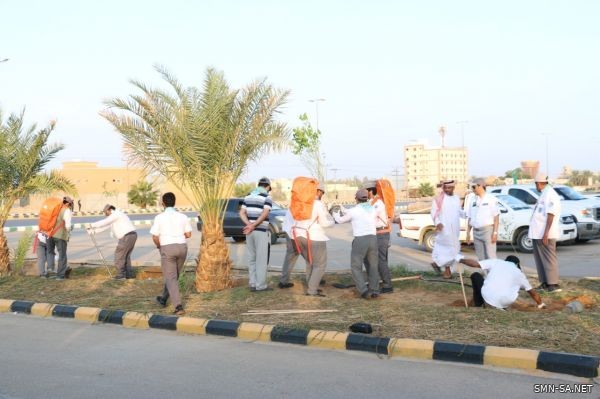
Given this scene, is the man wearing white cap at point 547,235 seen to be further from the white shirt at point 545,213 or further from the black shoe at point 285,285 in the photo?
the black shoe at point 285,285

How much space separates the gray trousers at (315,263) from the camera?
1058 centimetres

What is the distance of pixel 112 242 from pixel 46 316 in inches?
576

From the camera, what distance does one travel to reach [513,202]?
18.1 m

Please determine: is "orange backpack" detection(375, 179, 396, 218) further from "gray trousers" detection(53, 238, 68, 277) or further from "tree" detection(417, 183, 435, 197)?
"tree" detection(417, 183, 435, 197)

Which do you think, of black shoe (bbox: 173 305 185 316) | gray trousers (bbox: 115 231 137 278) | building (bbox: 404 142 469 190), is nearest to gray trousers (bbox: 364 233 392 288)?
black shoe (bbox: 173 305 185 316)

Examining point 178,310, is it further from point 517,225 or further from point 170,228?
point 517,225

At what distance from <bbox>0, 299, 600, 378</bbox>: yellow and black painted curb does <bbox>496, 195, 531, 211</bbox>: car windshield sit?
10.9 m

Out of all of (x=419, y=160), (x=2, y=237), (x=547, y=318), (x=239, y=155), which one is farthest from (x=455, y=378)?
(x=419, y=160)

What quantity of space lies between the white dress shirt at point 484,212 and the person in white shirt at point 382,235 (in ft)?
4.85

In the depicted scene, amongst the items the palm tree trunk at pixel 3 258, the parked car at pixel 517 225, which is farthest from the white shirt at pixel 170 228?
the parked car at pixel 517 225

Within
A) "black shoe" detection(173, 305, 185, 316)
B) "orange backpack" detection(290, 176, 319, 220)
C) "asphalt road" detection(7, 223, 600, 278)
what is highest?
"orange backpack" detection(290, 176, 319, 220)

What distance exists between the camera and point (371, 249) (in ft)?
33.7

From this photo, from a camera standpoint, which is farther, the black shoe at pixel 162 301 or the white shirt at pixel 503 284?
the black shoe at pixel 162 301

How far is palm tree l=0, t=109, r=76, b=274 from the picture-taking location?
15047 millimetres
